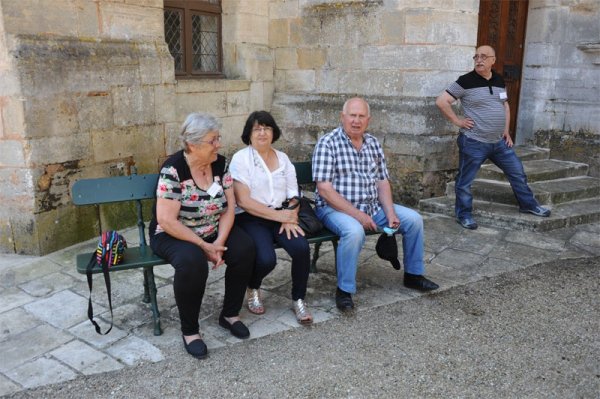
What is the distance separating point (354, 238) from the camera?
363 cm

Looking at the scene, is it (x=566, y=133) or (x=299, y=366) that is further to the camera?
(x=566, y=133)

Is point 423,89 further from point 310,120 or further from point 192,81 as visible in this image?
point 192,81

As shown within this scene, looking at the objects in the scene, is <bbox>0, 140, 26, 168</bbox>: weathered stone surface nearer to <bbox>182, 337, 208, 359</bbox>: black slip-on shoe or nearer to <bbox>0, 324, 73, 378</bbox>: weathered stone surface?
<bbox>0, 324, 73, 378</bbox>: weathered stone surface

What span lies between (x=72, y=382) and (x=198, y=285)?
0.81m

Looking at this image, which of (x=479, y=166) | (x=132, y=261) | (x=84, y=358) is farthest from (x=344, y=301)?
(x=479, y=166)

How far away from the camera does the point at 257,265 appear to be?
3.47 m

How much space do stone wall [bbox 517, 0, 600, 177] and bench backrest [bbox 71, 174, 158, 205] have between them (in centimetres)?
563

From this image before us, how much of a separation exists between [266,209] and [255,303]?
632 mm

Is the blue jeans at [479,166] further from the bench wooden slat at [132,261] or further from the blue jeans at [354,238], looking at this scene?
the bench wooden slat at [132,261]

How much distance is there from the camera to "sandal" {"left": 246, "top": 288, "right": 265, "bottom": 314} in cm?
364

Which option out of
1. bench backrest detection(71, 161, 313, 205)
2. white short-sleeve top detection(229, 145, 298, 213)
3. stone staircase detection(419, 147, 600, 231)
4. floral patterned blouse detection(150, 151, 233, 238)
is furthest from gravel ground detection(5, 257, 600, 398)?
stone staircase detection(419, 147, 600, 231)

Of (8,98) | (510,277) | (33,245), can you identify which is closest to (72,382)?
(33,245)

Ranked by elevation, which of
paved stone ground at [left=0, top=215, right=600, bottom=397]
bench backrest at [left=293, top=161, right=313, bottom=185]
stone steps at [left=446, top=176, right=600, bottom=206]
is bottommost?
paved stone ground at [left=0, top=215, right=600, bottom=397]

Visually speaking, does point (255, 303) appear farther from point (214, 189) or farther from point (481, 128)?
point (481, 128)
